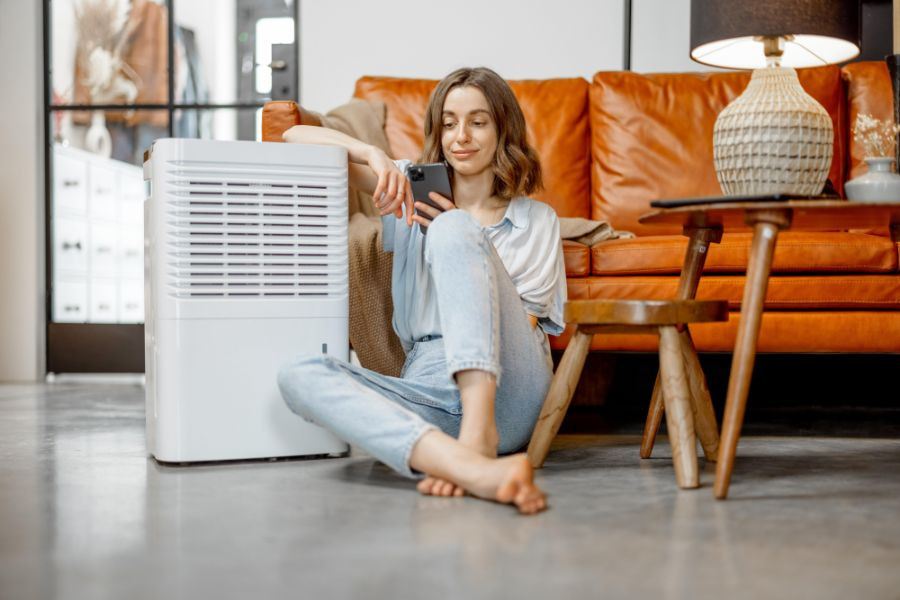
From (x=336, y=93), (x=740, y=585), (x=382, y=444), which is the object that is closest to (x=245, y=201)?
(x=382, y=444)

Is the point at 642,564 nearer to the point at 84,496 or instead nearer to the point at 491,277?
the point at 491,277

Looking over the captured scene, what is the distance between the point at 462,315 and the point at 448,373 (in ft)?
0.39

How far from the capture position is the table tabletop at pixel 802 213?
141 cm

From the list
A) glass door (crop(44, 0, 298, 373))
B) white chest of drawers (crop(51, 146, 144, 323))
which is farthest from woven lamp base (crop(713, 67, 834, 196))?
white chest of drawers (crop(51, 146, 144, 323))

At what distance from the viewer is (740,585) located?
39.1 inches

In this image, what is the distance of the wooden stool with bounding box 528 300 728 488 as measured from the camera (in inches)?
60.6

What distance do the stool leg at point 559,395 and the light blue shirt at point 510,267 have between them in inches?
7.8

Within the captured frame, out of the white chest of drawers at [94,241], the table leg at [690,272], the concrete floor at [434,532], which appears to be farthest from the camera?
the white chest of drawers at [94,241]

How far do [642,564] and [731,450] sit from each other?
0.43m

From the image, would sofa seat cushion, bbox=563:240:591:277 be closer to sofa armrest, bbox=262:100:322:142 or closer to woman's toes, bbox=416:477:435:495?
sofa armrest, bbox=262:100:322:142

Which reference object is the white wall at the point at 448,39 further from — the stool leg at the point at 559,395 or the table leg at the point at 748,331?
the table leg at the point at 748,331

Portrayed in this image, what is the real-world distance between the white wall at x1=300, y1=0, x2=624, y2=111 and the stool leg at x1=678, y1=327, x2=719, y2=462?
1.92 m

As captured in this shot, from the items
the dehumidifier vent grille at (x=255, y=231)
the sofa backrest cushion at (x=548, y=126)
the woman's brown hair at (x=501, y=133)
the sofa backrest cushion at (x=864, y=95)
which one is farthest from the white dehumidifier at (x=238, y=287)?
the sofa backrest cushion at (x=864, y=95)

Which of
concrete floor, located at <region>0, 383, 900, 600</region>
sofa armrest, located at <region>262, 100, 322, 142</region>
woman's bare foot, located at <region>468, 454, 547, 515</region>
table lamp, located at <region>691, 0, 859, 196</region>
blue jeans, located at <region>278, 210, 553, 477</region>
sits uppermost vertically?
sofa armrest, located at <region>262, 100, 322, 142</region>
